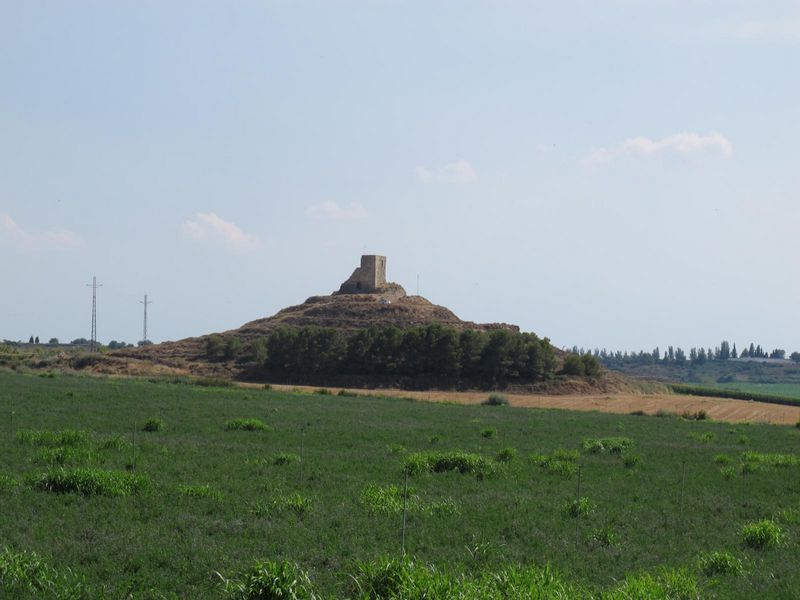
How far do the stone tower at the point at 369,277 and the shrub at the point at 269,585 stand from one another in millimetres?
116402

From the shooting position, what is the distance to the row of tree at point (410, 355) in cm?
8931

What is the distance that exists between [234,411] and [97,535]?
84.5 feet

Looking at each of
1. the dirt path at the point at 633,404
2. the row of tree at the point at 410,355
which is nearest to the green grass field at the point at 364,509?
the dirt path at the point at 633,404

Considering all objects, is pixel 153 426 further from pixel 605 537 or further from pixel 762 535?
pixel 762 535

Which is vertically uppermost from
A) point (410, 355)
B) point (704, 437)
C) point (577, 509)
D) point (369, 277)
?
point (369, 277)

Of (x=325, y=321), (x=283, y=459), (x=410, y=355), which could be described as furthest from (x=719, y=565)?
(x=325, y=321)

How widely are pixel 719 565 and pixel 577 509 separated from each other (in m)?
3.95

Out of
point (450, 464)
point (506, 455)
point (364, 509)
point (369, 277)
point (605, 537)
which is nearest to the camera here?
point (605, 537)

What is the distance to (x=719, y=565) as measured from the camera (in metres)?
13.2

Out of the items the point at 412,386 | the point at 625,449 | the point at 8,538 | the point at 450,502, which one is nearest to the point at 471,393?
the point at 412,386

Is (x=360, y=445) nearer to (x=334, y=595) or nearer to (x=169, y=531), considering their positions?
(x=169, y=531)

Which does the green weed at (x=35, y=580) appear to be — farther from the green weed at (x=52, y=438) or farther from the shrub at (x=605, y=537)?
the green weed at (x=52, y=438)

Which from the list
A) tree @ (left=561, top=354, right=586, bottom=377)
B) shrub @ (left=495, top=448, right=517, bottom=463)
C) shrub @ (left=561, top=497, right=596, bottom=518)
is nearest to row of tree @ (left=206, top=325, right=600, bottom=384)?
tree @ (left=561, top=354, right=586, bottom=377)

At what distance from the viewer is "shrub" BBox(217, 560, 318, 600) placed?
1025 centimetres
